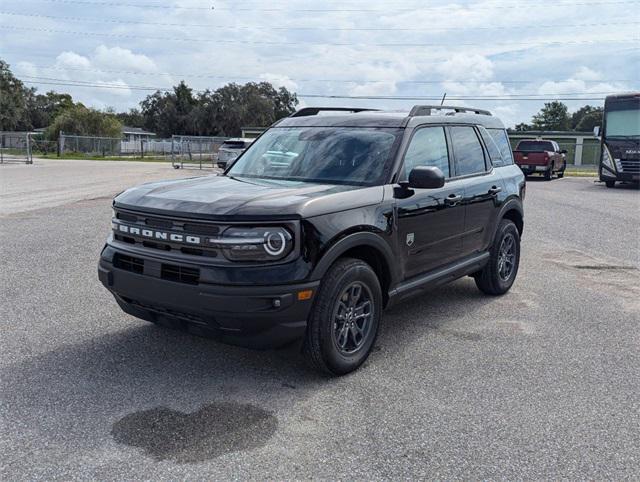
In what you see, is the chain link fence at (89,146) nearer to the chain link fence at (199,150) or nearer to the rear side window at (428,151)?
the chain link fence at (199,150)

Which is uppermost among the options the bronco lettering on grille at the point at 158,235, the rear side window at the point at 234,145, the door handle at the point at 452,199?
the rear side window at the point at 234,145

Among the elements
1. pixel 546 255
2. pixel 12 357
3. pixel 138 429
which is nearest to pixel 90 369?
pixel 12 357

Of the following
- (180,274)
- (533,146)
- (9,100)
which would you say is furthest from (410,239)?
(9,100)

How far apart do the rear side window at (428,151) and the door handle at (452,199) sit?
213mm

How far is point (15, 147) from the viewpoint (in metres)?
36.4

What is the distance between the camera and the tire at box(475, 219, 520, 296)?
6.32 meters

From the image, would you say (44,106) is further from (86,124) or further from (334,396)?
(334,396)

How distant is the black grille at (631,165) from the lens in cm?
2178

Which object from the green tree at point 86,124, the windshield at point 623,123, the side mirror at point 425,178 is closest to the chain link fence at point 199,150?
the green tree at point 86,124

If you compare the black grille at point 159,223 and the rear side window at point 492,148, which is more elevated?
the rear side window at point 492,148

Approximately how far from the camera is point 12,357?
445 centimetres

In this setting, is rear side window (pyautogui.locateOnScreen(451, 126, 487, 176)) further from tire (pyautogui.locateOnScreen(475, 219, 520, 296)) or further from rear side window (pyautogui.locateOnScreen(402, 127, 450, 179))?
tire (pyautogui.locateOnScreen(475, 219, 520, 296))

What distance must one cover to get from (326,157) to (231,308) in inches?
70.7

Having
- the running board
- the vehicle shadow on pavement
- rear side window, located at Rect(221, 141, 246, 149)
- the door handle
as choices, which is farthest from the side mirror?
rear side window, located at Rect(221, 141, 246, 149)
